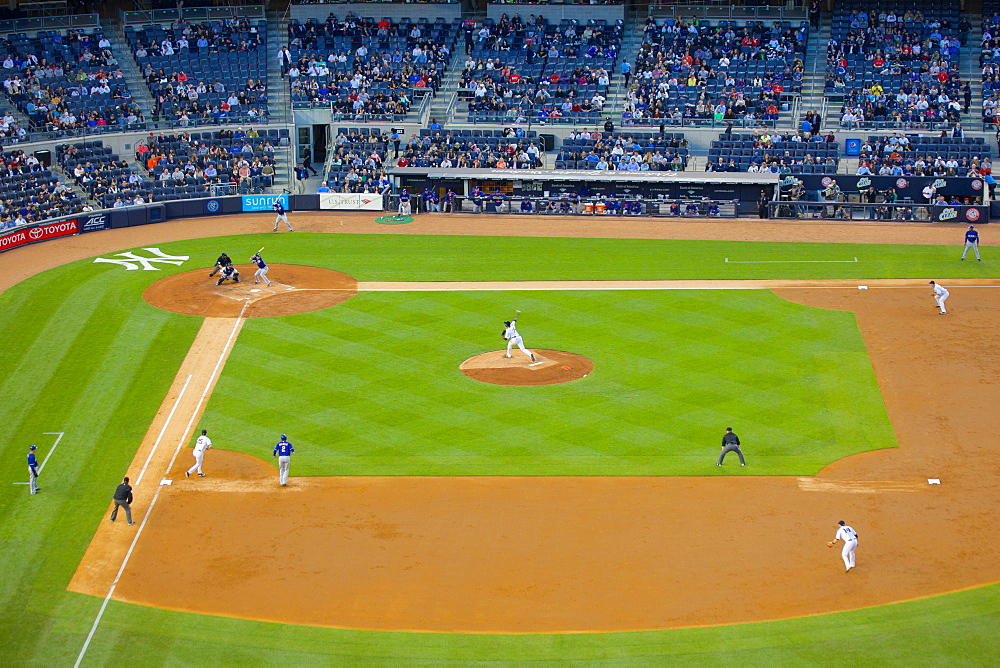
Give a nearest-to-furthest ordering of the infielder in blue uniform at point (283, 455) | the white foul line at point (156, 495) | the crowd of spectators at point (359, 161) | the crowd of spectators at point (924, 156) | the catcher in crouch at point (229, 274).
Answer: the white foul line at point (156, 495), the infielder in blue uniform at point (283, 455), the catcher in crouch at point (229, 274), the crowd of spectators at point (924, 156), the crowd of spectators at point (359, 161)

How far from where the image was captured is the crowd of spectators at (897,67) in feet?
200

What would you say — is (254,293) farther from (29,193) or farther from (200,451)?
(29,193)

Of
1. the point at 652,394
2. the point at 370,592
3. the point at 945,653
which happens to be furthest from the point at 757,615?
the point at 652,394

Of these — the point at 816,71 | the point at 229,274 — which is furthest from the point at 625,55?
the point at 229,274

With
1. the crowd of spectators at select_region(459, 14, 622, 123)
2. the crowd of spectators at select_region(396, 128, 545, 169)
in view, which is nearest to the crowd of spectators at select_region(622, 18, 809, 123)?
the crowd of spectators at select_region(459, 14, 622, 123)

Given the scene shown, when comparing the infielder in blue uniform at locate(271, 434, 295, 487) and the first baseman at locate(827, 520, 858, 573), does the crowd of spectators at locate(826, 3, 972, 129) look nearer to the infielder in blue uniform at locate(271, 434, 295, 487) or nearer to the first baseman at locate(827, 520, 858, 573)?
the first baseman at locate(827, 520, 858, 573)

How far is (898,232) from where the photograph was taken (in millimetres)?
53062

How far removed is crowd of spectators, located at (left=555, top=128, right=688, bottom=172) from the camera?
59.3m

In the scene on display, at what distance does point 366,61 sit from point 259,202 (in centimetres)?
1460

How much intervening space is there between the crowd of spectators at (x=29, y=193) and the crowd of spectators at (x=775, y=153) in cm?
3263

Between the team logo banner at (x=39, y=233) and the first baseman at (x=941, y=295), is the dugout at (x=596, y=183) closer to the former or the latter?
the team logo banner at (x=39, y=233)

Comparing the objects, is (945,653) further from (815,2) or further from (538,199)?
(815,2)

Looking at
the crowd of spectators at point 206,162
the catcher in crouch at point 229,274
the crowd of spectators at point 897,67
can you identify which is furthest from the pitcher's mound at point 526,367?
the crowd of spectators at point 897,67

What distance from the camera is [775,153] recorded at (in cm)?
5872
